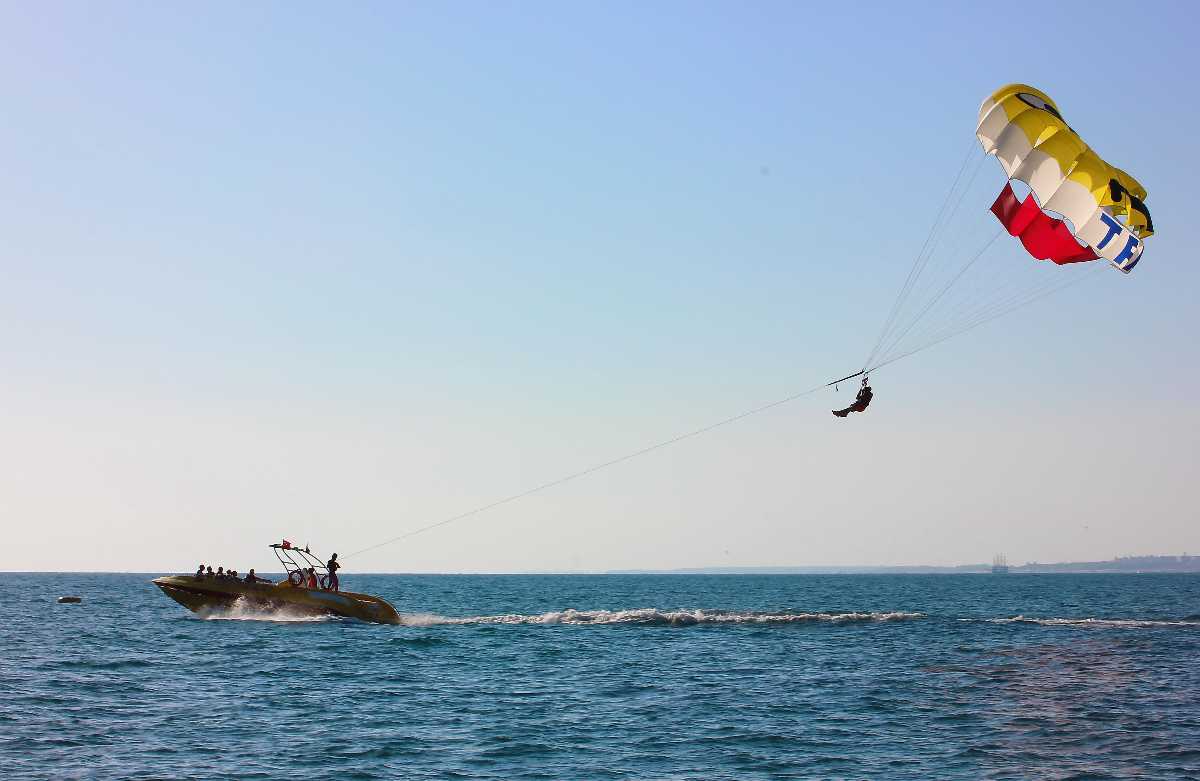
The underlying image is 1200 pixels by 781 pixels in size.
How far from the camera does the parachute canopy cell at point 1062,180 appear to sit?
26.2 m

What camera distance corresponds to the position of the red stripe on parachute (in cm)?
2780

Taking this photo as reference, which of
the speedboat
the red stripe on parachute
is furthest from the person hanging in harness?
the speedboat

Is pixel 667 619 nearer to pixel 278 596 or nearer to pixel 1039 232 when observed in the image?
pixel 278 596

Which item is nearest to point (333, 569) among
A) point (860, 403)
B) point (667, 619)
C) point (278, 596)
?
point (278, 596)

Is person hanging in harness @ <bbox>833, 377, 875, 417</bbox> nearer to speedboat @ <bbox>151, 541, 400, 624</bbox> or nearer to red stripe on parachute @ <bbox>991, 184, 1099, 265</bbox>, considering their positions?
red stripe on parachute @ <bbox>991, 184, 1099, 265</bbox>

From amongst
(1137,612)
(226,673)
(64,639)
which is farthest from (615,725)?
(1137,612)

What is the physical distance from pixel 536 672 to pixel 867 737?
13850 mm

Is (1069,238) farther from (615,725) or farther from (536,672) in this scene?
(536,672)

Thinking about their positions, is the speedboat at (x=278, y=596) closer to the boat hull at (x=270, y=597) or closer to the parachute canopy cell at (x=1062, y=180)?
the boat hull at (x=270, y=597)

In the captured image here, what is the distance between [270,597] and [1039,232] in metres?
36.2

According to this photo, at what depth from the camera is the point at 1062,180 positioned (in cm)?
2669

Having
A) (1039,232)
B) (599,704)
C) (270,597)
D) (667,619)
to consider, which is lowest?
(599,704)

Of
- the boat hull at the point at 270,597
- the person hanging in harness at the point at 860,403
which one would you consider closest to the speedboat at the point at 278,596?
the boat hull at the point at 270,597

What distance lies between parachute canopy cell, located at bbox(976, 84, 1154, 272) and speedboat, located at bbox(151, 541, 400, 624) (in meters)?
33.1
